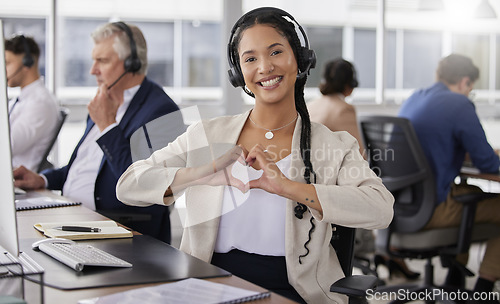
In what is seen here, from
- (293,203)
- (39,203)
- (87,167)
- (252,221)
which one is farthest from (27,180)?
(293,203)

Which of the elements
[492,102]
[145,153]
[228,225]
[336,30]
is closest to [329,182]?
[228,225]

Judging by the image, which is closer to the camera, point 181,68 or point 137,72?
point 137,72

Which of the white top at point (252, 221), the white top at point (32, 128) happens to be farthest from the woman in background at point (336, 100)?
the white top at point (252, 221)

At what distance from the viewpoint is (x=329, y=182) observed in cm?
161

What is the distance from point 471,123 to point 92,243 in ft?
6.87

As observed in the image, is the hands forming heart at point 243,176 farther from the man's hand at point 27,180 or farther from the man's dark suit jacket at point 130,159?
the man's hand at point 27,180

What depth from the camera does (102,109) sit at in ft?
7.84

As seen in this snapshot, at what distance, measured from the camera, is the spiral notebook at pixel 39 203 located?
2096 mm

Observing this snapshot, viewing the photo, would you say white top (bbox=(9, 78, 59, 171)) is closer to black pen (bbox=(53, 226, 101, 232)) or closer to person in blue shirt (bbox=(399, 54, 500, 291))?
black pen (bbox=(53, 226, 101, 232))

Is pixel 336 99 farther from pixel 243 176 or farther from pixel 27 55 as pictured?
pixel 243 176

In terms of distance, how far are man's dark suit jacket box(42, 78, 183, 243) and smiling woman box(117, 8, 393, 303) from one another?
49cm

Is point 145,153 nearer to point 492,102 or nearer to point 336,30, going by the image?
point 336,30

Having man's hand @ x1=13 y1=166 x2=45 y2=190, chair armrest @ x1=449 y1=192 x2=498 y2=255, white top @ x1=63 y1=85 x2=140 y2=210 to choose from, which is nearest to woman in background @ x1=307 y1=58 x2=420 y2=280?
chair armrest @ x1=449 y1=192 x2=498 y2=255

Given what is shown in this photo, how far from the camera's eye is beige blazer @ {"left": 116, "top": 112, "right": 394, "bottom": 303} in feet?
5.00
